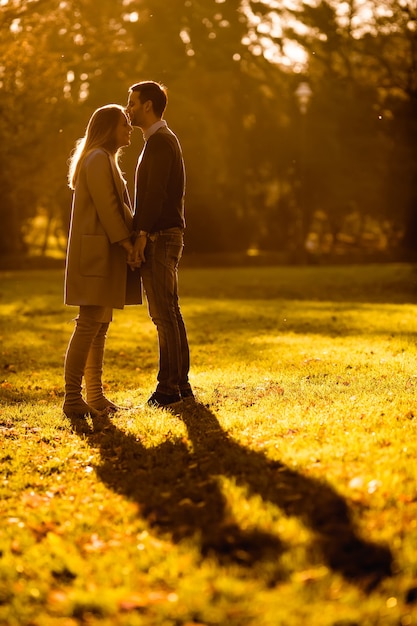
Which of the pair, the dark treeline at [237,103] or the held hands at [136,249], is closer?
the held hands at [136,249]

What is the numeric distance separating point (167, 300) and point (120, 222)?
2.56 ft

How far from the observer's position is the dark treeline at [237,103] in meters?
31.8

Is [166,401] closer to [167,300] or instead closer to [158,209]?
[167,300]

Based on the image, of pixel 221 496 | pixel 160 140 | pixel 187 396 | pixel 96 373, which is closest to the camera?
pixel 221 496

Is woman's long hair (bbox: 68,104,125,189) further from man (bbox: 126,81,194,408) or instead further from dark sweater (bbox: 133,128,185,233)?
dark sweater (bbox: 133,128,185,233)

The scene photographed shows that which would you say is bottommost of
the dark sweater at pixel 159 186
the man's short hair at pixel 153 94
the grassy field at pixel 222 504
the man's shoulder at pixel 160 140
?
the grassy field at pixel 222 504

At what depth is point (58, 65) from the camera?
106ft

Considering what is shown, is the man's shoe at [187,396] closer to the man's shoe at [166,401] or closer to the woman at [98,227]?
the man's shoe at [166,401]

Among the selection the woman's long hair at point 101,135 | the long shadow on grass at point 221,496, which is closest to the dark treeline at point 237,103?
the woman's long hair at point 101,135

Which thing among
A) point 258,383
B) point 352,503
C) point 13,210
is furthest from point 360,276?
point 352,503

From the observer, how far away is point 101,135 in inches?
275

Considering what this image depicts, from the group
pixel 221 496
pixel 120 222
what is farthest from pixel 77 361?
pixel 221 496

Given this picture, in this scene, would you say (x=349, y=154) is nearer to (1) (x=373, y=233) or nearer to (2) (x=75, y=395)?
(1) (x=373, y=233)

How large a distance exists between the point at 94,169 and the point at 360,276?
22.7 m
